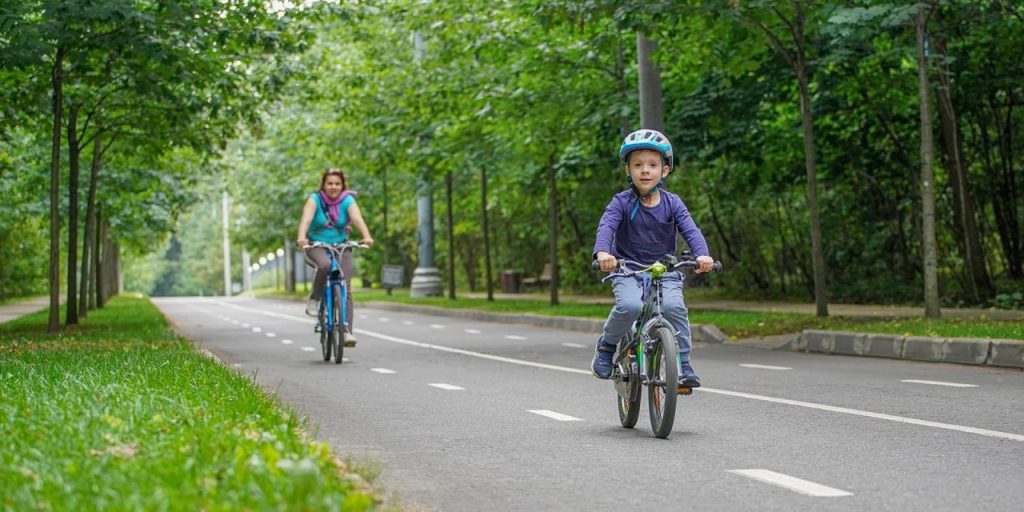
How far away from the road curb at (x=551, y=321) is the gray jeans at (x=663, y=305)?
874 centimetres

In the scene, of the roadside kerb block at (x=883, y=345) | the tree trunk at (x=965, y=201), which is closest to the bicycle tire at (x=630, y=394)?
the roadside kerb block at (x=883, y=345)

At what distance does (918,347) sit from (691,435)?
737 cm

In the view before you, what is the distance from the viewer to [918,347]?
48.8 ft

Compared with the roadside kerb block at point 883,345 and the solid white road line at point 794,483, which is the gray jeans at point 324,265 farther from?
the solid white road line at point 794,483

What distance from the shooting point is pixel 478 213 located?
4366 cm

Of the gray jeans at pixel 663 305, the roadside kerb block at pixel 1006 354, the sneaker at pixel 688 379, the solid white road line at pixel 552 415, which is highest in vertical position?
the gray jeans at pixel 663 305

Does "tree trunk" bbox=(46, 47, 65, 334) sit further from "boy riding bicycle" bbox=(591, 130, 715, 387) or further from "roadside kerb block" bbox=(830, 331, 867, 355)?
"boy riding bicycle" bbox=(591, 130, 715, 387)

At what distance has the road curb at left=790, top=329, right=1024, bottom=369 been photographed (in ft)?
44.7

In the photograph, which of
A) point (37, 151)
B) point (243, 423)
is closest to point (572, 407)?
point (243, 423)

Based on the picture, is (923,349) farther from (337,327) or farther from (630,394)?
(630,394)

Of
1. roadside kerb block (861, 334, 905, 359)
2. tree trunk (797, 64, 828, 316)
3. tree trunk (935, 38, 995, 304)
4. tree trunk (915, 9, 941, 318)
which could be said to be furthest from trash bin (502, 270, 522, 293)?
roadside kerb block (861, 334, 905, 359)

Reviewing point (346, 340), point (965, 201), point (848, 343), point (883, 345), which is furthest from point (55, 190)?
point (965, 201)

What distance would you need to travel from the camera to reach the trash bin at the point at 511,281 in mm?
44281

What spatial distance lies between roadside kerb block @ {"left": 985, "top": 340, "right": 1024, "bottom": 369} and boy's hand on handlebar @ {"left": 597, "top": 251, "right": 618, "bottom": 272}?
6917 millimetres
